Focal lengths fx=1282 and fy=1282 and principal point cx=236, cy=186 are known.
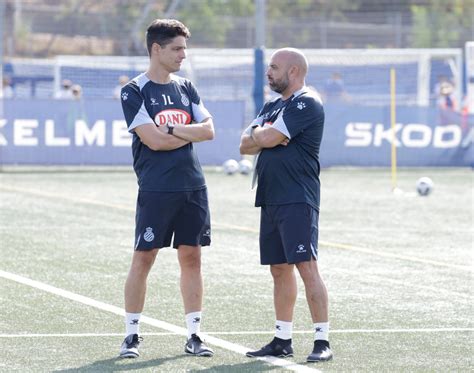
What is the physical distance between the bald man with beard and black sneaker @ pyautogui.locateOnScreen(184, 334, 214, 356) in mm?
261

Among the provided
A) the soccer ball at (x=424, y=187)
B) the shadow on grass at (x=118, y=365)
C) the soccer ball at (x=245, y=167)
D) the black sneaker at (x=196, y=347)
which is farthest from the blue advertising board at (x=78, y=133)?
the shadow on grass at (x=118, y=365)

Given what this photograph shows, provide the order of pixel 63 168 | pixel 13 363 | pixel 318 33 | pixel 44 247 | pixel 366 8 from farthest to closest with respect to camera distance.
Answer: pixel 366 8 → pixel 318 33 → pixel 63 168 → pixel 44 247 → pixel 13 363

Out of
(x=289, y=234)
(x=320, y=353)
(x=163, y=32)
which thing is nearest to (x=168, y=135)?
(x=163, y=32)

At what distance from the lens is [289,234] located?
24.9 feet

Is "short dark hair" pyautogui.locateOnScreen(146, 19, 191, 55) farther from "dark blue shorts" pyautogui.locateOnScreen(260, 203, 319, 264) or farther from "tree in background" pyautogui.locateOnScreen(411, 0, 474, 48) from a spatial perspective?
"tree in background" pyautogui.locateOnScreen(411, 0, 474, 48)

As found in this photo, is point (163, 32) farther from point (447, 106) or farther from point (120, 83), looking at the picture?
point (447, 106)

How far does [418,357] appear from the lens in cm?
756

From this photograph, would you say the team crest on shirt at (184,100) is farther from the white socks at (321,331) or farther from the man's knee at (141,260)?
the white socks at (321,331)

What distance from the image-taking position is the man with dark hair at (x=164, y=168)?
7.70 m

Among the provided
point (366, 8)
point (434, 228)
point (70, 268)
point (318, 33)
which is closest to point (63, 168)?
point (434, 228)

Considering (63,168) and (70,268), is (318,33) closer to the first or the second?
(63,168)

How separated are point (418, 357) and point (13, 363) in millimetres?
2355

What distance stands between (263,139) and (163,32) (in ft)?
2.94

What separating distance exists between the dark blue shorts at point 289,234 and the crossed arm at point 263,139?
370mm
